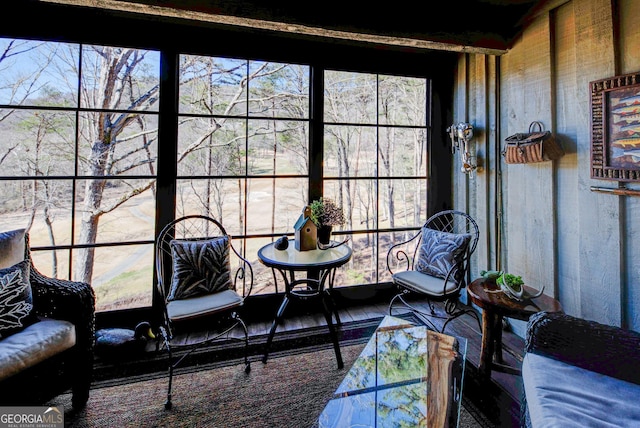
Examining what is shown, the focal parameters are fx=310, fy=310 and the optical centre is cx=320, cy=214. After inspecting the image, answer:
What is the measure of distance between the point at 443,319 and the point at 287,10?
2.88 metres

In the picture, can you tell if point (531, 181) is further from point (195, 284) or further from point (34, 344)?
point (34, 344)

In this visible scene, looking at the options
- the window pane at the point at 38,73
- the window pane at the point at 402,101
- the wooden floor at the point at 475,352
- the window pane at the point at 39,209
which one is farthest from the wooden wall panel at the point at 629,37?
the window pane at the point at 39,209

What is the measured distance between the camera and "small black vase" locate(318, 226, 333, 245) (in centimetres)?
274

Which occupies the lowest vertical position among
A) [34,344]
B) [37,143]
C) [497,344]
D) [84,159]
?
[497,344]

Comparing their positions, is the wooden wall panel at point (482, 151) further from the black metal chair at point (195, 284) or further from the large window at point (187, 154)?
the black metal chair at point (195, 284)

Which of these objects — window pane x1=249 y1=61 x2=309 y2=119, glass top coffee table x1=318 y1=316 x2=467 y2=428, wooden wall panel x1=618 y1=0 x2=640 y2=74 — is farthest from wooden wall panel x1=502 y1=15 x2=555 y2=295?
window pane x1=249 y1=61 x2=309 y2=119

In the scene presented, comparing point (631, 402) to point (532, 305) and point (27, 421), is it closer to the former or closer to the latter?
point (532, 305)

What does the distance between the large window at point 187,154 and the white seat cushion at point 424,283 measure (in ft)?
2.18

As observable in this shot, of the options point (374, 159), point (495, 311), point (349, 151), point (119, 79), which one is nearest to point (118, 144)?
point (119, 79)

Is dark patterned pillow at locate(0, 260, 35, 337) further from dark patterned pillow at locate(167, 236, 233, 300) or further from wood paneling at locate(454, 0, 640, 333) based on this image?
wood paneling at locate(454, 0, 640, 333)

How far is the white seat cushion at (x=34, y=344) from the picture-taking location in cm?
151

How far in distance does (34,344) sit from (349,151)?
9.09ft

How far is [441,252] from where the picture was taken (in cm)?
272

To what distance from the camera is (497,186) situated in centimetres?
286
